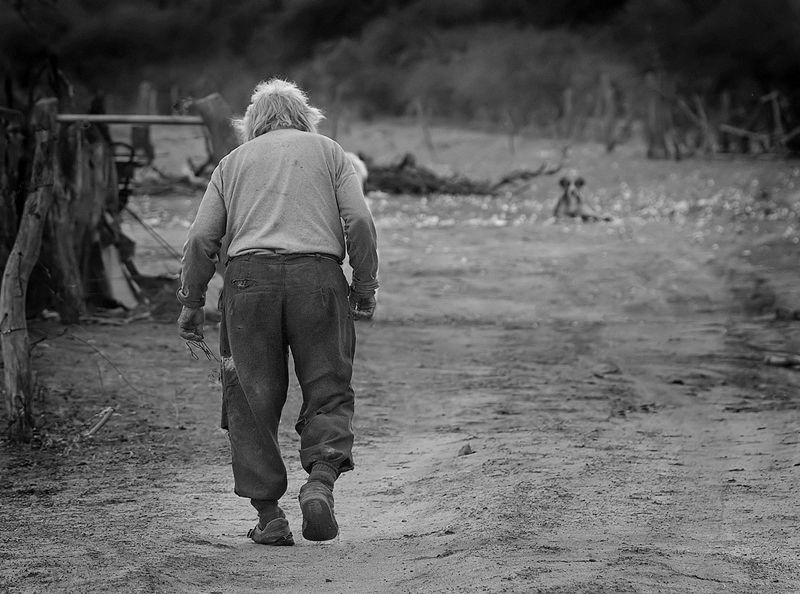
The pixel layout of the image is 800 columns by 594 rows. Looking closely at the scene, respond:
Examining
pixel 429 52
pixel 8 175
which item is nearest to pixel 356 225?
pixel 8 175

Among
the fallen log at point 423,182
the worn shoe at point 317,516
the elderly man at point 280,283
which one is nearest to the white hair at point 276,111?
the elderly man at point 280,283

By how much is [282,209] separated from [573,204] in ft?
50.2

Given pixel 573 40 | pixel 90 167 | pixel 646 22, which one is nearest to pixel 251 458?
pixel 90 167

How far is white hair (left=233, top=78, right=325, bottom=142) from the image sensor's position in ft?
14.0

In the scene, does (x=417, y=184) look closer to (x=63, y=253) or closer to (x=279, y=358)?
(x=63, y=253)

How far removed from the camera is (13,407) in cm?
608

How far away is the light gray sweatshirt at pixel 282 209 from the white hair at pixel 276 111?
0.06m

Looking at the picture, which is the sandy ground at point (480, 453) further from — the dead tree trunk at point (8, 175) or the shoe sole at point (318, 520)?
the dead tree trunk at point (8, 175)

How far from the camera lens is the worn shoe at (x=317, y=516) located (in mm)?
3920

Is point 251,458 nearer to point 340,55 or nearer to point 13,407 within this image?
point 13,407

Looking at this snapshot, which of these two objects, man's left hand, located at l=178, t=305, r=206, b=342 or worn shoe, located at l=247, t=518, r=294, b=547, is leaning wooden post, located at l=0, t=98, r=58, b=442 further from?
worn shoe, located at l=247, t=518, r=294, b=547

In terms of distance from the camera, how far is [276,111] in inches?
168

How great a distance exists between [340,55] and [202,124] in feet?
77.3

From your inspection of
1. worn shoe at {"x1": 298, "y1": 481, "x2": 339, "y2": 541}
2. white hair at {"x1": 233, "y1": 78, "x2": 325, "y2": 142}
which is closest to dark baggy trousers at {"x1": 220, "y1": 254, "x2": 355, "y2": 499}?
worn shoe at {"x1": 298, "y1": 481, "x2": 339, "y2": 541}
